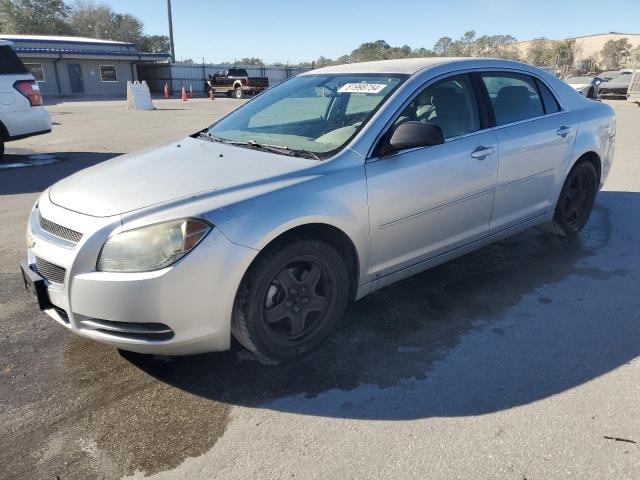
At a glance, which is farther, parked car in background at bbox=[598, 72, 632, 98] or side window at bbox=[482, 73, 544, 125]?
parked car in background at bbox=[598, 72, 632, 98]

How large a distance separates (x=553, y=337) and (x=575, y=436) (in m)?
0.94

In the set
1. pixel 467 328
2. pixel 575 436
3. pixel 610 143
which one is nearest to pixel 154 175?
pixel 467 328

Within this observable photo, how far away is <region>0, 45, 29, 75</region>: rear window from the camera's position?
328 inches

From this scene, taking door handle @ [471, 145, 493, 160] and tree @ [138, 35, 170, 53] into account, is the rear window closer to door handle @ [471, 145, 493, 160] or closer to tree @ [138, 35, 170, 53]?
door handle @ [471, 145, 493, 160]

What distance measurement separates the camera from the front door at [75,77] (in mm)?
36500

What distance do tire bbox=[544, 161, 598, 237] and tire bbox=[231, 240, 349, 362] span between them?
2.64 m

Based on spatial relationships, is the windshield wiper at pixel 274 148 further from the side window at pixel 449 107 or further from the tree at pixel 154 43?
the tree at pixel 154 43

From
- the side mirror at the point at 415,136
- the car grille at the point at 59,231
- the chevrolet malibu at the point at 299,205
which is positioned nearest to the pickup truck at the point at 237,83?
the chevrolet malibu at the point at 299,205

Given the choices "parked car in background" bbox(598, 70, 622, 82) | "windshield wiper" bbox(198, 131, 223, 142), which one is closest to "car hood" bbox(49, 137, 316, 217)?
"windshield wiper" bbox(198, 131, 223, 142)

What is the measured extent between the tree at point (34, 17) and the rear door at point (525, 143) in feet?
221

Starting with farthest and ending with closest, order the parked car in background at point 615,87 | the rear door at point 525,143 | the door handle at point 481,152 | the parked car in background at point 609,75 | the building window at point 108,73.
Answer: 1. the building window at point 108,73
2. the parked car in background at point 609,75
3. the parked car in background at point 615,87
4. the rear door at point 525,143
5. the door handle at point 481,152

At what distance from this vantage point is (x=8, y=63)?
27.6 feet

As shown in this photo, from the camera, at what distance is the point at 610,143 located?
4.93 m

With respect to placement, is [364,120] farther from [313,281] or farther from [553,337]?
[553,337]
